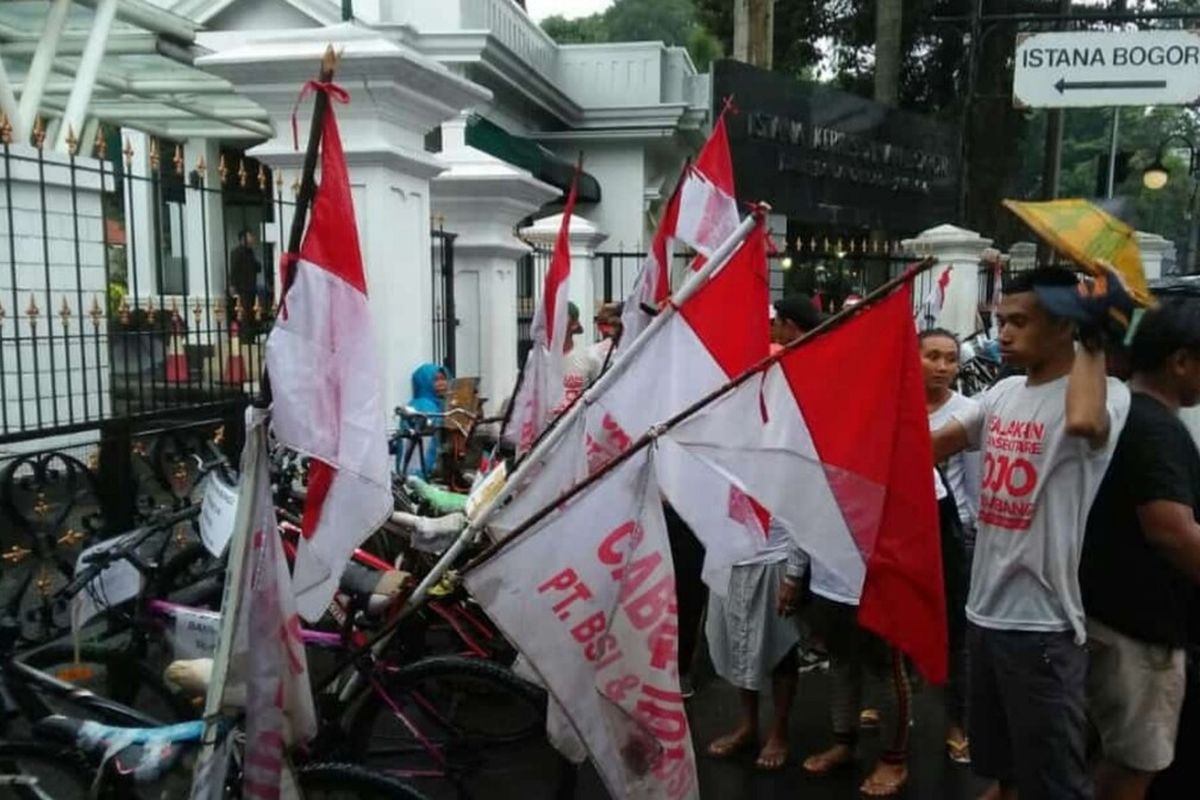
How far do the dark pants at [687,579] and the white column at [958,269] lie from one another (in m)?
7.60

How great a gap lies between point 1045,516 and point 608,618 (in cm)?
121

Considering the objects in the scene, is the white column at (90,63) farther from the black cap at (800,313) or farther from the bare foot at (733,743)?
the bare foot at (733,743)

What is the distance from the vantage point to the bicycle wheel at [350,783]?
2.60 m

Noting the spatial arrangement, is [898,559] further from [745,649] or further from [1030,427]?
[745,649]

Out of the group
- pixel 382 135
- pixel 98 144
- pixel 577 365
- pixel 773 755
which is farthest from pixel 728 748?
pixel 98 144

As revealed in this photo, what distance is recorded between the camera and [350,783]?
2641mm

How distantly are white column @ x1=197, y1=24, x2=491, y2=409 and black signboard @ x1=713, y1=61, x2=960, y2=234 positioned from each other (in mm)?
4384

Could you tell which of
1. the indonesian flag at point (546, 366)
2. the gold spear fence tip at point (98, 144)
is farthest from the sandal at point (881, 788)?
the gold spear fence tip at point (98, 144)

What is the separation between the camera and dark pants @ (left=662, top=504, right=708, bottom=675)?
164 inches

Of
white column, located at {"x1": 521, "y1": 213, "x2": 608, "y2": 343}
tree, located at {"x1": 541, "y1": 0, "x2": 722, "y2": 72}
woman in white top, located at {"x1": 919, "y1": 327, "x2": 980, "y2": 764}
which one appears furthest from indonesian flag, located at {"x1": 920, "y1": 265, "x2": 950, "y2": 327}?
tree, located at {"x1": 541, "y1": 0, "x2": 722, "y2": 72}

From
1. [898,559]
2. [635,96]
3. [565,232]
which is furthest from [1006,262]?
[898,559]

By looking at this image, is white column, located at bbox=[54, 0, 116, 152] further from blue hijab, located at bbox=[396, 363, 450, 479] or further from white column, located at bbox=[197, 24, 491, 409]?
blue hijab, located at bbox=[396, 363, 450, 479]

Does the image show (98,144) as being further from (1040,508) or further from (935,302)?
(1040,508)

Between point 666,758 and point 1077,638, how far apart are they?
1158mm
